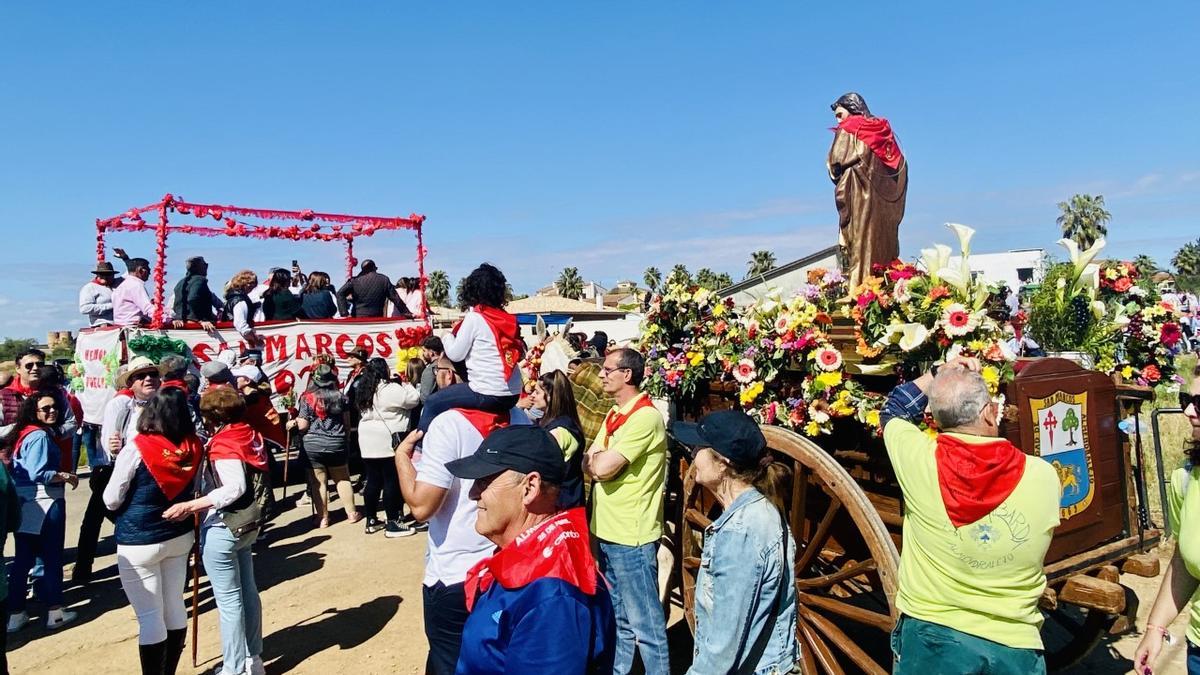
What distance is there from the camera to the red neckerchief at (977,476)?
7.98 ft

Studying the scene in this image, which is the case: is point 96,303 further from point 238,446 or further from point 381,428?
point 238,446

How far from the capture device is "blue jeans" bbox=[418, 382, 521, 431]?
3.10m

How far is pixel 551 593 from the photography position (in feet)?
5.73

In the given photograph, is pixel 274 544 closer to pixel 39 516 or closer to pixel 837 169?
pixel 39 516

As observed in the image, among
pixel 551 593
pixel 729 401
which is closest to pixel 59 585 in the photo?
pixel 729 401

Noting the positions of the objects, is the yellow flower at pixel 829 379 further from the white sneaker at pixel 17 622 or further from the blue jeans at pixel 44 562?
the white sneaker at pixel 17 622

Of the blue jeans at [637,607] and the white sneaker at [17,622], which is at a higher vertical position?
the blue jeans at [637,607]

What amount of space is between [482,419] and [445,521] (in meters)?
0.44

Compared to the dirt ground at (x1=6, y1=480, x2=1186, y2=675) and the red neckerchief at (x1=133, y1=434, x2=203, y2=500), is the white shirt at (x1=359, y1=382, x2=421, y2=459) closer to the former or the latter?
the dirt ground at (x1=6, y1=480, x2=1186, y2=675)

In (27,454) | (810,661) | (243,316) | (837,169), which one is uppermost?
(837,169)

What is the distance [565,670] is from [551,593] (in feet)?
0.56

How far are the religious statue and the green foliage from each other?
46.9 inches

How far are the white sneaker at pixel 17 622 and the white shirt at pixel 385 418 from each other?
2896 millimetres

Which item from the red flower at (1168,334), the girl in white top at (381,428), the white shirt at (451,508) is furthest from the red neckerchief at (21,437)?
the red flower at (1168,334)
